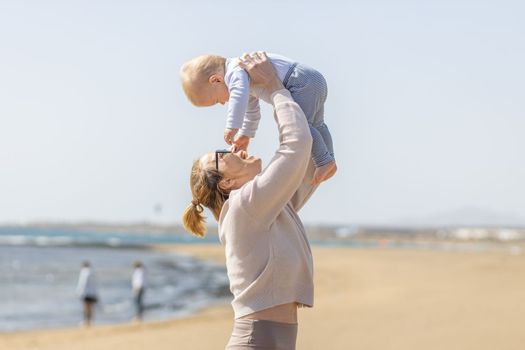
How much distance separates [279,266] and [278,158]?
37cm

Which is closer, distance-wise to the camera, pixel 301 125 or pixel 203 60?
pixel 301 125

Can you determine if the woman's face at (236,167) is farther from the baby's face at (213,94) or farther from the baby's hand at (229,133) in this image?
the baby's face at (213,94)

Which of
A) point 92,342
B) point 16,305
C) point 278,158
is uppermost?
point 278,158

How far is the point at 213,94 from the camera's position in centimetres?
320

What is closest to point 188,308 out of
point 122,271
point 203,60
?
point 122,271

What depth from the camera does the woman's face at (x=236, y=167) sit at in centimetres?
302

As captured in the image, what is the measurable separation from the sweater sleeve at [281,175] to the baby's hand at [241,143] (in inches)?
12.1

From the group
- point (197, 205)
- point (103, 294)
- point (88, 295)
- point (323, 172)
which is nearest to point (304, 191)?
point (323, 172)

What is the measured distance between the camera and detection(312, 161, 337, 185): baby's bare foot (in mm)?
3137

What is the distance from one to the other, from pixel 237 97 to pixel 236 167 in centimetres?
25

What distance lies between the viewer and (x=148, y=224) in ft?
647

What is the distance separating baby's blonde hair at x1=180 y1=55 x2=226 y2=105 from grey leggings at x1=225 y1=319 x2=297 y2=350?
896mm

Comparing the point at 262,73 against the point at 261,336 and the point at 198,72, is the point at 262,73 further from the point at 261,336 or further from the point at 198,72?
the point at 261,336

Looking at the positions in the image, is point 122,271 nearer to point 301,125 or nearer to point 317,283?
point 317,283
